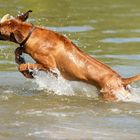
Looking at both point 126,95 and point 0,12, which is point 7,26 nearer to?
point 126,95

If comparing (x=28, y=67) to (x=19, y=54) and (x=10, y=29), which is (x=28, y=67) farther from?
(x=10, y=29)

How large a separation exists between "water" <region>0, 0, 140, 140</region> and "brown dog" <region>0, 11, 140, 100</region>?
0.82 ft

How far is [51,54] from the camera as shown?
35.3 ft

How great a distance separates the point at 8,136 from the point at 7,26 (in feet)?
10.5

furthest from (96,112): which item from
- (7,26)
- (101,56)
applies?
(101,56)

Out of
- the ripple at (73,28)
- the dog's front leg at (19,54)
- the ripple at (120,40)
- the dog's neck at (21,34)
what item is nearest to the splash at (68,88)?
the dog's front leg at (19,54)

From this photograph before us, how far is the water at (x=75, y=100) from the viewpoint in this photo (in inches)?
333

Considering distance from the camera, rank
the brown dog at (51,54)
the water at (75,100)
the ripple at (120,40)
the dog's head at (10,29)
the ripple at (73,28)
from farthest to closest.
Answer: the ripple at (73,28)
the ripple at (120,40)
the dog's head at (10,29)
the brown dog at (51,54)
the water at (75,100)

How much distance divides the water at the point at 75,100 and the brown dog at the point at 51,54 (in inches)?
9.9

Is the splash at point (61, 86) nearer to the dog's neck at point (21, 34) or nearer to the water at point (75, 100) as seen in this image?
the water at point (75, 100)

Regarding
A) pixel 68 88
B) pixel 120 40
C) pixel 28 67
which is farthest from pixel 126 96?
pixel 120 40

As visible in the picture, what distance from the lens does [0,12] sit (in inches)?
810

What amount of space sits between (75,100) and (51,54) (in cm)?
92

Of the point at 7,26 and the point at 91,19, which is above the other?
the point at 7,26
